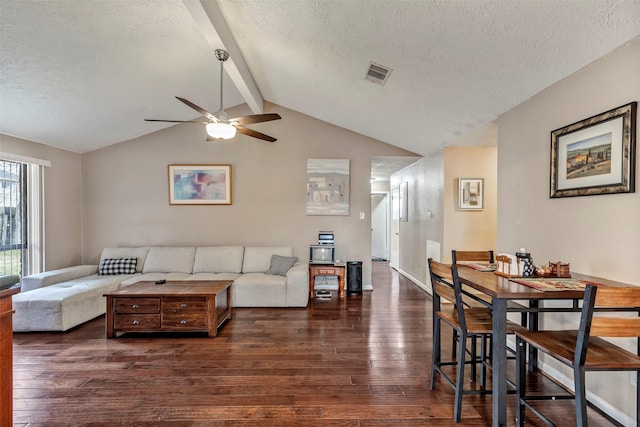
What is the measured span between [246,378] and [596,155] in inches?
121

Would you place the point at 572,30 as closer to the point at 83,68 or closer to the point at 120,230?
the point at 83,68

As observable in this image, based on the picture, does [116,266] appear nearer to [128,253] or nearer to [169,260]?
[128,253]

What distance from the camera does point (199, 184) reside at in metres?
5.31

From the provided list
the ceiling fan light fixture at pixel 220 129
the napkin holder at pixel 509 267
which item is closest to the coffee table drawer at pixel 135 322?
the ceiling fan light fixture at pixel 220 129

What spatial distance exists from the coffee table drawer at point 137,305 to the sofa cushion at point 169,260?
1.59m

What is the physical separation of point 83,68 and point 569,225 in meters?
4.74

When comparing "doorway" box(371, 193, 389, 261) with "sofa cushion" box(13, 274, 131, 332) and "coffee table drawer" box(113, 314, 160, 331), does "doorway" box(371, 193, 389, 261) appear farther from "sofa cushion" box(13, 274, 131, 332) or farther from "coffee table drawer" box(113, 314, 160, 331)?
"sofa cushion" box(13, 274, 131, 332)

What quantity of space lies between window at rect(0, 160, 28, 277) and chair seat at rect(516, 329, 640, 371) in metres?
5.86

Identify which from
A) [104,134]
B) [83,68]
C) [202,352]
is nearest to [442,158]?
[202,352]

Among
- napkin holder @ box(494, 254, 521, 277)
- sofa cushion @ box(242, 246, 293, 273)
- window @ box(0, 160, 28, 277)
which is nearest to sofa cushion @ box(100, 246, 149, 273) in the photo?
window @ box(0, 160, 28, 277)

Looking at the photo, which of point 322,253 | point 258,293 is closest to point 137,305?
point 258,293

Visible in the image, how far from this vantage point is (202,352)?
115 inches

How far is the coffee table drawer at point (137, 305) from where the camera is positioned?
A: 3.28 meters

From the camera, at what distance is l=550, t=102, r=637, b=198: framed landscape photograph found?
188 centimetres
